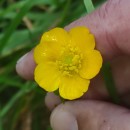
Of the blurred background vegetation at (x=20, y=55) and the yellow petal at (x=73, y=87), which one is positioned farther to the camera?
the blurred background vegetation at (x=20, y=55)

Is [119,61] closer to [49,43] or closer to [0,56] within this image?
[49,43]

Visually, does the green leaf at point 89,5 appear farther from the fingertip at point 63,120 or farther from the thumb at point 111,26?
the fingertip at point 63,120

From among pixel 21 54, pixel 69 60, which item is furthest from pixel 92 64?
pixel 21 54

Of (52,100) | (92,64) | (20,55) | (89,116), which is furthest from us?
(20,55)

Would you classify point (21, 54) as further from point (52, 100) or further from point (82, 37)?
point (82, 37)

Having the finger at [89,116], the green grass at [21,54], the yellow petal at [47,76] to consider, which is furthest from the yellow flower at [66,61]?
the green grass at [21,54]

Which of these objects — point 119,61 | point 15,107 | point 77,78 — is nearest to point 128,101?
point 119,61
